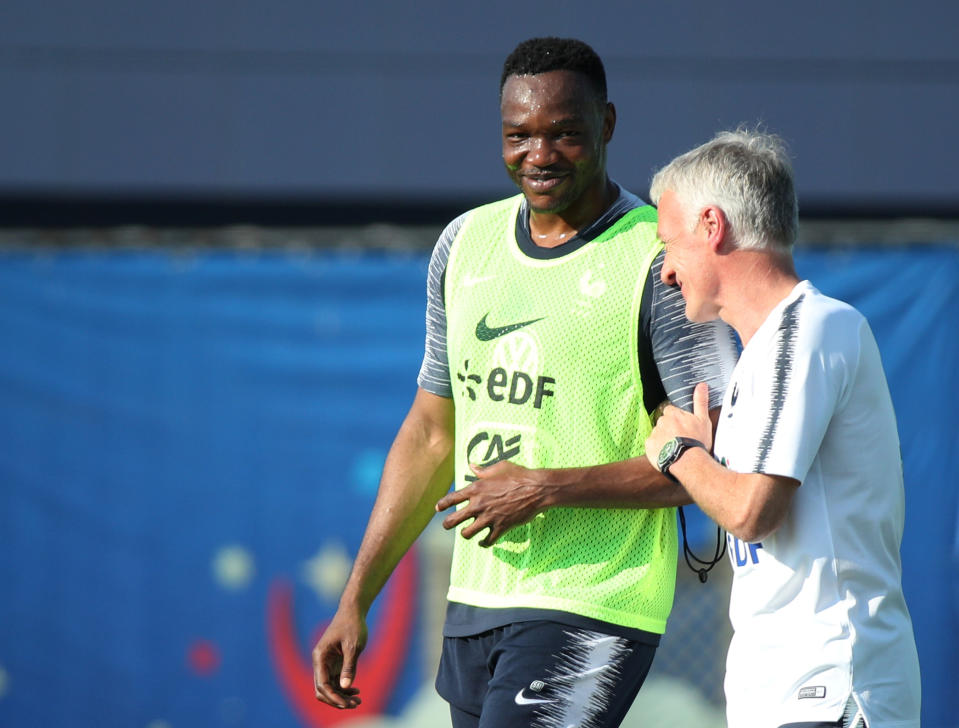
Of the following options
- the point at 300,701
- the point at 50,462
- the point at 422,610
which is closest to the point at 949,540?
the point at 422,610

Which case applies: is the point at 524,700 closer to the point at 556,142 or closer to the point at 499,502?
the point at 499,502

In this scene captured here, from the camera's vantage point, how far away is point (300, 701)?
5.71 meters

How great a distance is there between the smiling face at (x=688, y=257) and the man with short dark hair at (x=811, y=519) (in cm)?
12

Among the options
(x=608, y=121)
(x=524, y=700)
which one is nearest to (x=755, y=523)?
(x=524, y=700)

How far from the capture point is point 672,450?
2463 mm

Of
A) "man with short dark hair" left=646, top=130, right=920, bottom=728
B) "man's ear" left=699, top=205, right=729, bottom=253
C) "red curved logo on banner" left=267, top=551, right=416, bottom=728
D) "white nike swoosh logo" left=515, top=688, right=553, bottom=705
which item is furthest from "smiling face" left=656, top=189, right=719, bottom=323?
"red curved logo on banner" left=267, top=551, right=416, bottom=728

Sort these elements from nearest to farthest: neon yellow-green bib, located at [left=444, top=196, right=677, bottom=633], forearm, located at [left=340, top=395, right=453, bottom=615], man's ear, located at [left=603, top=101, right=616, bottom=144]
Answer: neon yellow-green bib, located at [left=444, top=196, right=677, bottom=633], man's ear, located at [left=603, top=101, right=616, bottom=144], forearm, located at [left=340, top=395, right=453, bottom=615]

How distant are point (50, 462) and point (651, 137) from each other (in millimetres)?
3561

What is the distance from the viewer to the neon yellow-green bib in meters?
2.81

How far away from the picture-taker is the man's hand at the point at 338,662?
3.03 meters

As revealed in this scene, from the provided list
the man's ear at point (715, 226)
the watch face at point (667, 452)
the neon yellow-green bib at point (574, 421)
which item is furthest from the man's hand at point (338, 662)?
the man's ear at point (715, 226)

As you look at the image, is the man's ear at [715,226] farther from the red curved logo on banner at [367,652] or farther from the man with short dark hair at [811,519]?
the red curved logo on banner at [367,652]

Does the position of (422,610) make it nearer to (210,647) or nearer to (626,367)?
(210,647)

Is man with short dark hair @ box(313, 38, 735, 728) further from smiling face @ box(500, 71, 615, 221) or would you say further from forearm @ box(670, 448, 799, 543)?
forearm @ box(670, 448, 799, 543)
